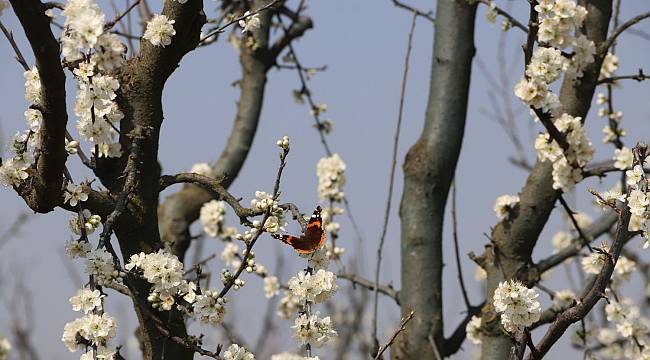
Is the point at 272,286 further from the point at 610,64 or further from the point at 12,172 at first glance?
the point at 12,172

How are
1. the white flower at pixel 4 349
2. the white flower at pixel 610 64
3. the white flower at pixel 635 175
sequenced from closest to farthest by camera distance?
1. the white flower at pixel 635 175
2. the white flower at pixel 4 349
3. the white flower at pixel 610 64

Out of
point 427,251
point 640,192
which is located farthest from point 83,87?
point 427,251

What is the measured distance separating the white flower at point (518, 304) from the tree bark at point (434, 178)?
1.20m

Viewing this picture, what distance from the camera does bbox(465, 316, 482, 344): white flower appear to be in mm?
3457

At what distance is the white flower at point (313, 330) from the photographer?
7.13ft

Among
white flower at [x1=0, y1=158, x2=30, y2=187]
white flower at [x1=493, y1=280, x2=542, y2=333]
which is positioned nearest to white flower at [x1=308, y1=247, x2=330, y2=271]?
white flower at [x1=493, y1=280, x2=542, y2=333]

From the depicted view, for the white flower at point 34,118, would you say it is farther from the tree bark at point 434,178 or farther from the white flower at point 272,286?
the white flower at point 272,286

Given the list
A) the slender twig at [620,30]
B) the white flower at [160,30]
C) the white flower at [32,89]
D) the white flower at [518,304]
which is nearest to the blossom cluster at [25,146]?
the white flower at [32,89]

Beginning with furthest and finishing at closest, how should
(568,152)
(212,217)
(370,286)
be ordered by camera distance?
1. (212,217)
2. (370,286)
3. (568,152)

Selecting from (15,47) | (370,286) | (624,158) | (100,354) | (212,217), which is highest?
(212,217)

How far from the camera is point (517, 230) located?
338 cm

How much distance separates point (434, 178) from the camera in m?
3.54

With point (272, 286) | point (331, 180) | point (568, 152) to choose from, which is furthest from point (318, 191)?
point (568, 152)

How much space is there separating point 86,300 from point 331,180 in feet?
7.67
